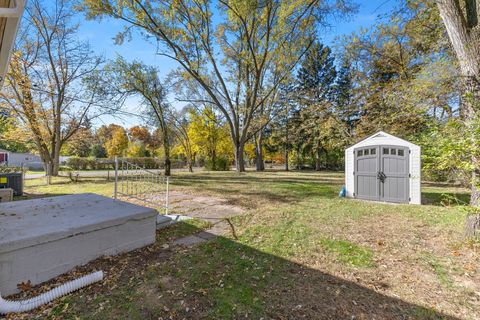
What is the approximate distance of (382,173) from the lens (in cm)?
716

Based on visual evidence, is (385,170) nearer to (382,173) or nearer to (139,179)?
(382,173)

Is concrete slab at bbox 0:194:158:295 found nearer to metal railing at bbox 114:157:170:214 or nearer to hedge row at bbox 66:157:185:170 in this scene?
metal railing at bbox 114:157:170:214

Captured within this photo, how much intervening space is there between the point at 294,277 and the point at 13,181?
30.6 feet

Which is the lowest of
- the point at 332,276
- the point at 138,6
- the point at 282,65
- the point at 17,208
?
the point at 332,276

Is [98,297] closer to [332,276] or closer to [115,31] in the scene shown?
[332,276]

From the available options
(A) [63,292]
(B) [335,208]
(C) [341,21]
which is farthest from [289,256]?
(C) [341,21]

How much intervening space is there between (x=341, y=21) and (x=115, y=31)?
9683mm

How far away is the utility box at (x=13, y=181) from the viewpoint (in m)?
7.09

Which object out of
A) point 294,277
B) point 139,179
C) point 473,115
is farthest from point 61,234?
point 473,115

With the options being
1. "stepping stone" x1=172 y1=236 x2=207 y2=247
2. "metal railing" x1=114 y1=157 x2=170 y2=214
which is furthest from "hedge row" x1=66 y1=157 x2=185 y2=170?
"stepping stone" x1=172 y1=236 x2=207 y2=247

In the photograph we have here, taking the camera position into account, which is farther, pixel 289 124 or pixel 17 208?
pixel 289 124

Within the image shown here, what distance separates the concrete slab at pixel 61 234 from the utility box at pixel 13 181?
508 centimetres

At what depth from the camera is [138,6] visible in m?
9.54

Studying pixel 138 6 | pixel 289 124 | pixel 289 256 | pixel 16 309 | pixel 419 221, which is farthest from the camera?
pixel 289 124
